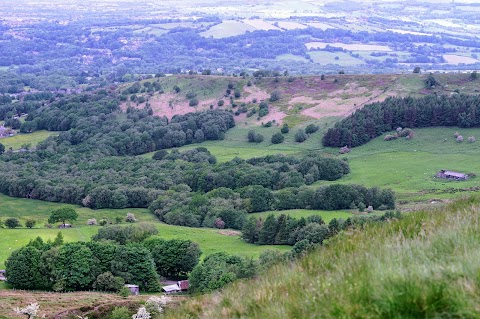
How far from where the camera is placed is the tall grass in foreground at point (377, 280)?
8250 millimetres

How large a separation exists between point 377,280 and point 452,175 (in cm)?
9063

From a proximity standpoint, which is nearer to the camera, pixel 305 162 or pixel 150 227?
pixel 150 227

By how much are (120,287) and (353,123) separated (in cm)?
7339

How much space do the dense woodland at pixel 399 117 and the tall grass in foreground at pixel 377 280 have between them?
4422 inches

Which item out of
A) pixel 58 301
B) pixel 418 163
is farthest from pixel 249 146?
pixel 58 301

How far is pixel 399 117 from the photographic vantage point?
408ft

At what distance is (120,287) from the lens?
61.9 meters

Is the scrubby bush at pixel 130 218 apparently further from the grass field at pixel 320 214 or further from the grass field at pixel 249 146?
the grass field at pixel 249 146

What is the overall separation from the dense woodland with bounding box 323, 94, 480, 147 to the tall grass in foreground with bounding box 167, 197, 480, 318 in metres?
112

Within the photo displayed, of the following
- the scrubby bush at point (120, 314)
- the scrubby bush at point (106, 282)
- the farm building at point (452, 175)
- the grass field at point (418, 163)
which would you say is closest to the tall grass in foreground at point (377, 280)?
the scrubby bush at point (120, 314)

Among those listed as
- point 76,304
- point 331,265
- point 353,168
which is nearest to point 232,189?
point 353,168

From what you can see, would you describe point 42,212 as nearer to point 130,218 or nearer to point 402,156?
point 130,218

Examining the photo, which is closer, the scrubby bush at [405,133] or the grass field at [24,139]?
the scrubby bush at [405,133]

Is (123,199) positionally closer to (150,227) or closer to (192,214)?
(192,214)
